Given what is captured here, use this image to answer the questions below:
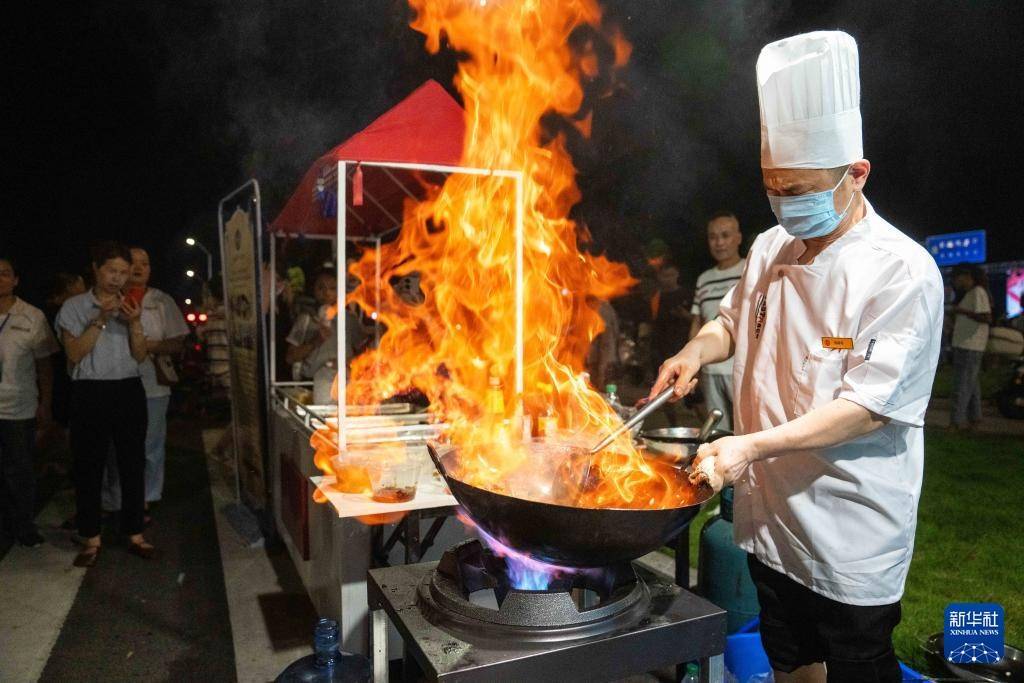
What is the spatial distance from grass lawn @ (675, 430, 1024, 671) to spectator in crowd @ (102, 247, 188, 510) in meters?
4.99

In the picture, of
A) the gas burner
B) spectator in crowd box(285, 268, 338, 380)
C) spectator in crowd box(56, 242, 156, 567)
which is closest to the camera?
the gas burner

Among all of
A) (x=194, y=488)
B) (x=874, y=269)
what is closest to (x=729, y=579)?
(x=874, y=269)

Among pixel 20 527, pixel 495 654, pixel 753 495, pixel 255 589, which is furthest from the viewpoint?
pixel 20 527

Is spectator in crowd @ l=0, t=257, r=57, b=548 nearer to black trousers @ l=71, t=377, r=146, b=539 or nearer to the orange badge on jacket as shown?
black trousers @ l=71, t=377, r=146, b=539

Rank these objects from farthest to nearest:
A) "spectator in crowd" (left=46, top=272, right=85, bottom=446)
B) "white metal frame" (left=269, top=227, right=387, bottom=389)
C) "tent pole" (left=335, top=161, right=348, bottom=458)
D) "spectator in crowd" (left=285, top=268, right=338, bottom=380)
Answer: "spectator in crowd" (left=46, top=272, right=85, bottom=446), "spectator in crowd" (left=285, top=268, right=338, bottom=380), "white metal frame" (left=269, top=227, right=387, bottom=389), "tent pole" (left=335, top=161, right=348, bottom=458)

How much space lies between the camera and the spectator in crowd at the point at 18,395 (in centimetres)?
549

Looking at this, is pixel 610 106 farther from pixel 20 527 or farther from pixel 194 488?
pixel 20 527

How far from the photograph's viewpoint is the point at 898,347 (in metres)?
1.91

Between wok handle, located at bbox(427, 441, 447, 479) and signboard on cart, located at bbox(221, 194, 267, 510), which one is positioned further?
signboard on cart, located at bbox(221, 194, 267, 510)

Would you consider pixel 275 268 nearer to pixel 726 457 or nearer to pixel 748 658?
pixel 748 658

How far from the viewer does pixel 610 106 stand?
1406 cm

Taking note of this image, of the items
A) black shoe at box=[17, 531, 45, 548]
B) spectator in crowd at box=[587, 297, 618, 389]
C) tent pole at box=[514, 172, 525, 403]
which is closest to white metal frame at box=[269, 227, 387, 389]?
black shoe at box=[17, 531, 45, 548]

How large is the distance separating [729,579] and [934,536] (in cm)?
323

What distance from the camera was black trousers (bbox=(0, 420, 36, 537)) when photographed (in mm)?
5559
